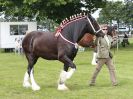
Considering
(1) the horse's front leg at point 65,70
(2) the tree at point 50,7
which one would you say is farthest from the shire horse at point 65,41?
(2) the tree at point 50,7

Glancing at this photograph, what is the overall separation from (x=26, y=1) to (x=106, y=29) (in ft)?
87.9

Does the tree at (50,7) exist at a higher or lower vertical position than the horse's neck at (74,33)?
lower

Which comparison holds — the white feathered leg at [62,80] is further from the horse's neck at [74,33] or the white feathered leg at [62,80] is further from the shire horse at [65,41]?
the horse's neck at [74,33]

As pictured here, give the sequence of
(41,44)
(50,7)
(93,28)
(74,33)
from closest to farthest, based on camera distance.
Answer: (74,33) < (93,28) < (41,44) < (50,7)

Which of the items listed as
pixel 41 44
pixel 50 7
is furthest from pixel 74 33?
pixel 50 7

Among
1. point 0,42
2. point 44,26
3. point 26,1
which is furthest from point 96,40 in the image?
point 44,26

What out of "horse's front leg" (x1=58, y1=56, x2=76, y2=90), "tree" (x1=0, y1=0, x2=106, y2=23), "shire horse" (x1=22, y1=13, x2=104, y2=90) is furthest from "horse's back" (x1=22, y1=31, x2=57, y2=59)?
"tree" (x1=0, y1=0, x2=106, y2=23)

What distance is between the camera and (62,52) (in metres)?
13.4

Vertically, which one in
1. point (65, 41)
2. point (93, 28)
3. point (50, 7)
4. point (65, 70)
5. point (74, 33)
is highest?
point (93, 28)

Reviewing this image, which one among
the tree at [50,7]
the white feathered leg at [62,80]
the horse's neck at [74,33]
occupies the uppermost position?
the horse's neck at [74,33]

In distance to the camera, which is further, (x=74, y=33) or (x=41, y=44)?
(x=41, y=44)

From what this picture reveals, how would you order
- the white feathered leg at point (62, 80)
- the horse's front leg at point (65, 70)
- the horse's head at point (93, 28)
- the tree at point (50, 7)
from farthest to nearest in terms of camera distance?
the tree at point (50, 7)
the horse's head at point (93, 28)
the white feathered leg at point (62, 80)
the horse's front leg at point (65, 70)

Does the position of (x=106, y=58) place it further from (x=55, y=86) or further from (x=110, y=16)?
(x=110, y=16)

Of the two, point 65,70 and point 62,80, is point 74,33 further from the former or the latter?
point 62,80
